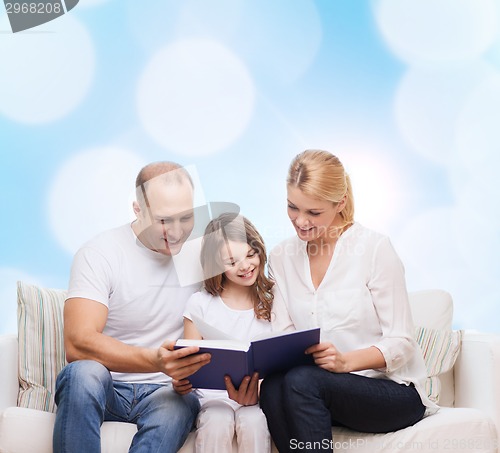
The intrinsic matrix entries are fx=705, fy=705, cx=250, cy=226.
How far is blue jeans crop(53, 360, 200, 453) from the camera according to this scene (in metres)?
1.75

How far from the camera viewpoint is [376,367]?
6.24ft

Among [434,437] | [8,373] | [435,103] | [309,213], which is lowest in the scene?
[434,437]

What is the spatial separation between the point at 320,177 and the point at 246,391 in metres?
0.63

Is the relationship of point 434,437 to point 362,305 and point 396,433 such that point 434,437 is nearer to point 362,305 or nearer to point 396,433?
point 396,433

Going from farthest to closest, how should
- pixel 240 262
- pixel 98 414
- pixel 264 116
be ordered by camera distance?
pixel 264 116 < pixel 240 262 < pixel 98 414

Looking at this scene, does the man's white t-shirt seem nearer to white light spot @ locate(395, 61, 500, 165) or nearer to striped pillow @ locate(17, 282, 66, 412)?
striped pillow @ locate(17, 282, 66, 412)

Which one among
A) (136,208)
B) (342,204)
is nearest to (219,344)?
(342,204)

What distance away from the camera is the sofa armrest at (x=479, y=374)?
83.4 inches

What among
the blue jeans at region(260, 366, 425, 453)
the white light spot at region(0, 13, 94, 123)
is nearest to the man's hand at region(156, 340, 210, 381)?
the blue jeans at region(260, 366, 425, 453)

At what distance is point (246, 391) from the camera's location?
1.95 meters

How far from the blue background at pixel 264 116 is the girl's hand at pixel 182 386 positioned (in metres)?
1.43

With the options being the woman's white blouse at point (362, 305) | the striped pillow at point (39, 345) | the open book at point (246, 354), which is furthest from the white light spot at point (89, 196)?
the open book at point (246, 354)

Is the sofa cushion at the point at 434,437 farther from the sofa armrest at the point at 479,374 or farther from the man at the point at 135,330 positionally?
the man at the point at 135,330

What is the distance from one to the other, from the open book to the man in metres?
0.05
